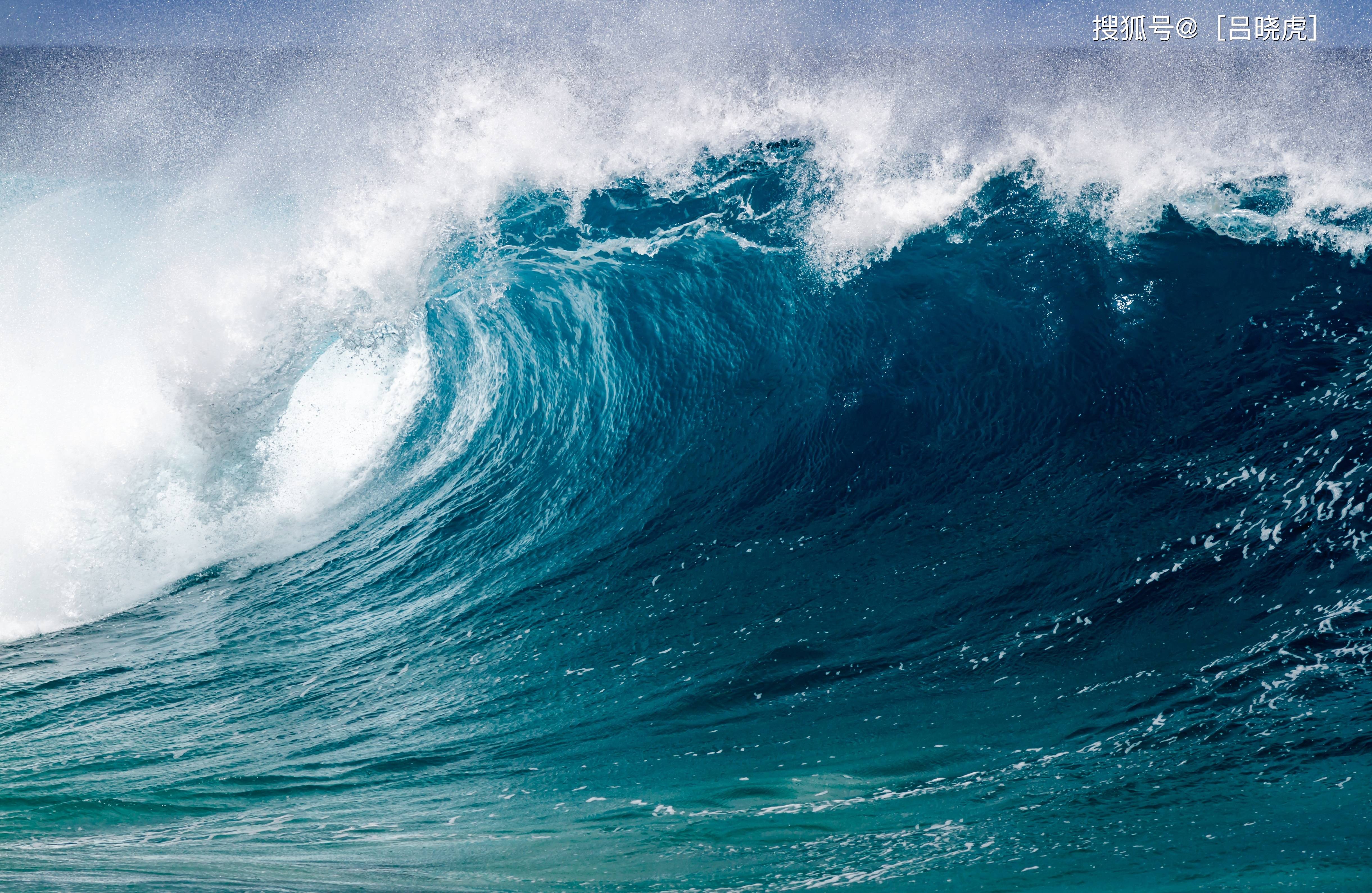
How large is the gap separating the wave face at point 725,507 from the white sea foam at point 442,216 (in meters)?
0.04

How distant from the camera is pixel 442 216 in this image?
7.33 m

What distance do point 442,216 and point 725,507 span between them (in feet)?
11.4

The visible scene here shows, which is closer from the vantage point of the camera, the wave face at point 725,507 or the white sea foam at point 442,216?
the wave face at point 725,507

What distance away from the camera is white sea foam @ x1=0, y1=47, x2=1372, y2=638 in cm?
648

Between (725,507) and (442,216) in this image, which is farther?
(442,216)

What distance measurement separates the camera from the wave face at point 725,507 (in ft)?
12.9

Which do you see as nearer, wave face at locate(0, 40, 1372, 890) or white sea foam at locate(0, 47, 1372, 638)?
wave face at locate(0, 40, 1372, 890)

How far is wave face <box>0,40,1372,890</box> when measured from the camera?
12.9 ft

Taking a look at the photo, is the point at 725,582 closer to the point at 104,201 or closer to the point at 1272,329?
the point at 1272,329

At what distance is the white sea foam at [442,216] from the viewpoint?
6.48m

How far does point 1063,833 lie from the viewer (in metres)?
3.77

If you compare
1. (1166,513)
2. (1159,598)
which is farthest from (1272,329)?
(1159,598)

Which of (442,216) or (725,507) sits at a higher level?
(442,216)

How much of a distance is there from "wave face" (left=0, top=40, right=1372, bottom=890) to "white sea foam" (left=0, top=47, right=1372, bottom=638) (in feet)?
0.12
